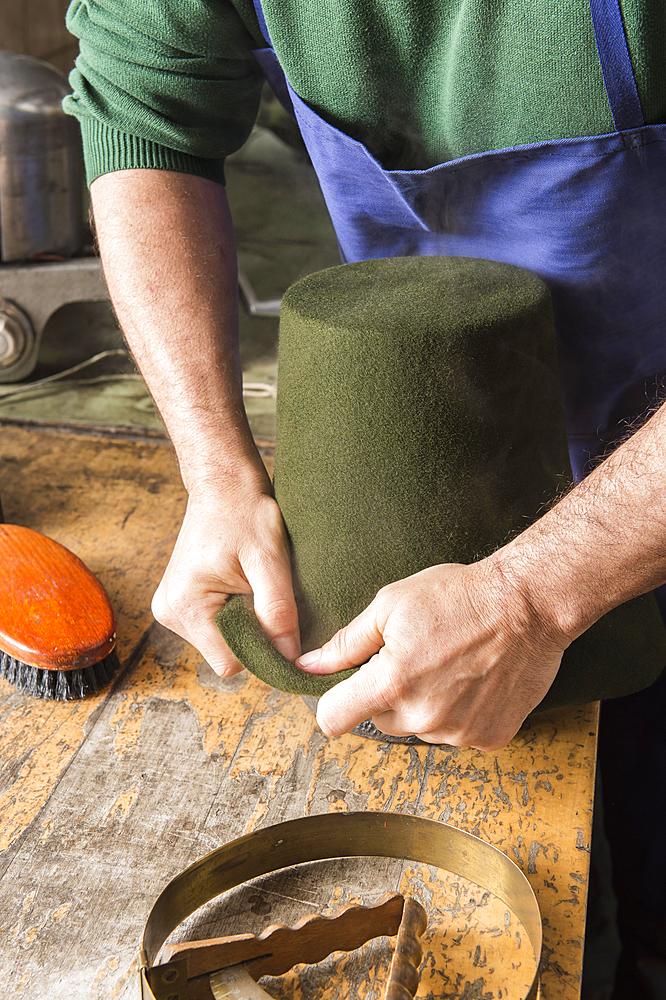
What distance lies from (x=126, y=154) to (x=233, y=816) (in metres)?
0.67

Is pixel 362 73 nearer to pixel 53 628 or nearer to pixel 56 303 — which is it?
pixel 53 628

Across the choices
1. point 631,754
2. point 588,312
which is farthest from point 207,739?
point 631,754

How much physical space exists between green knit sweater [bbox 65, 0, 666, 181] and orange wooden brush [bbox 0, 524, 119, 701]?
0.43m

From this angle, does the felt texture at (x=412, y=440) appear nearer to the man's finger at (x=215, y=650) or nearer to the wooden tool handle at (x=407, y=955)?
the man's finger at (x=215, y=650)

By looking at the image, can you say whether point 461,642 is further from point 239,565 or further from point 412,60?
point 412,60

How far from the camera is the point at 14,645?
2.99 feet

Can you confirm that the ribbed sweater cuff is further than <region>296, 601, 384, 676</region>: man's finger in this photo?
Yes

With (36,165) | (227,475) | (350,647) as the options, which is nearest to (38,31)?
(36,165)

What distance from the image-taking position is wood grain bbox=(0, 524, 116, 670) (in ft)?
2.98

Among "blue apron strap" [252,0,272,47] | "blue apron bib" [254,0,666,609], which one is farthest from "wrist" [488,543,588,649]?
"blue apron strap" [252,0,272,47]

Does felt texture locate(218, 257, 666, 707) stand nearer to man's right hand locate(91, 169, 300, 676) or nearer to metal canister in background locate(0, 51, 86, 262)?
man's right hand locate(91, 169, 300, 676)

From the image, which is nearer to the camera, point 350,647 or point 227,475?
point 350,647

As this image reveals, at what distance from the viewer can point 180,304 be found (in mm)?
1005

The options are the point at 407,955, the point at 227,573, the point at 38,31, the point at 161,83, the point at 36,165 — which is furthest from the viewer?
the point at 38,31
